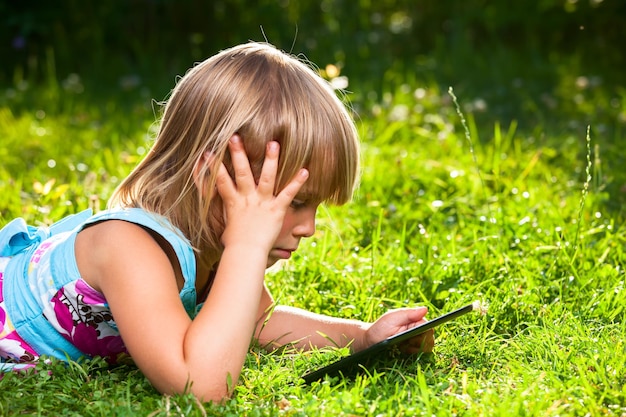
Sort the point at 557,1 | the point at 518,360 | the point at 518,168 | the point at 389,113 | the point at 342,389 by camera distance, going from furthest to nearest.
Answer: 1. the point at 557,1
2. the point at 389,113
3. the point at 518,168
4. the point at 518,360
5. the point at 342,389

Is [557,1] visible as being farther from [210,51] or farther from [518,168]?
[518,168]

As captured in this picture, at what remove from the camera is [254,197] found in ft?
6.63

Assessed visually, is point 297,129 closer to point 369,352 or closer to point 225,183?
point 225,183

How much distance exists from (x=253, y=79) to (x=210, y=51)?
4.45 metres

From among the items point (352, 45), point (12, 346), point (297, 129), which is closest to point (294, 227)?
point (297, 129)

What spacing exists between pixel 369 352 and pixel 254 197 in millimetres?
441

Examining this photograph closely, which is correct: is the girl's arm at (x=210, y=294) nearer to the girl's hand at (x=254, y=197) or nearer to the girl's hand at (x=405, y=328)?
the girl's hand at (x=254, y=197)

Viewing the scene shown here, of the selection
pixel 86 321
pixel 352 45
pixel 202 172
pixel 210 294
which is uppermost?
pixel 202 172

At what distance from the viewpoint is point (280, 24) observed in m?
6.66

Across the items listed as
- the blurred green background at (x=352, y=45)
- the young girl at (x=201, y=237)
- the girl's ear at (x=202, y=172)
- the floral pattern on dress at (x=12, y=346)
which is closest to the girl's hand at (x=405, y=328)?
the young girl at (x=201, y=237)

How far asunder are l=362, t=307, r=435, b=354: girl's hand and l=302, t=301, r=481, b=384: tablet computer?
45mm

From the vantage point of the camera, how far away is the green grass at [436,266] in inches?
77.4

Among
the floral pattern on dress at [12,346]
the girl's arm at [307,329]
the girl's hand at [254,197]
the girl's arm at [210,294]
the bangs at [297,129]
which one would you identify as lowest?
the girl's arm at [307,329]

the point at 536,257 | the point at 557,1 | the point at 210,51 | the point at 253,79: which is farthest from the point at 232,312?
the point at 557,1
